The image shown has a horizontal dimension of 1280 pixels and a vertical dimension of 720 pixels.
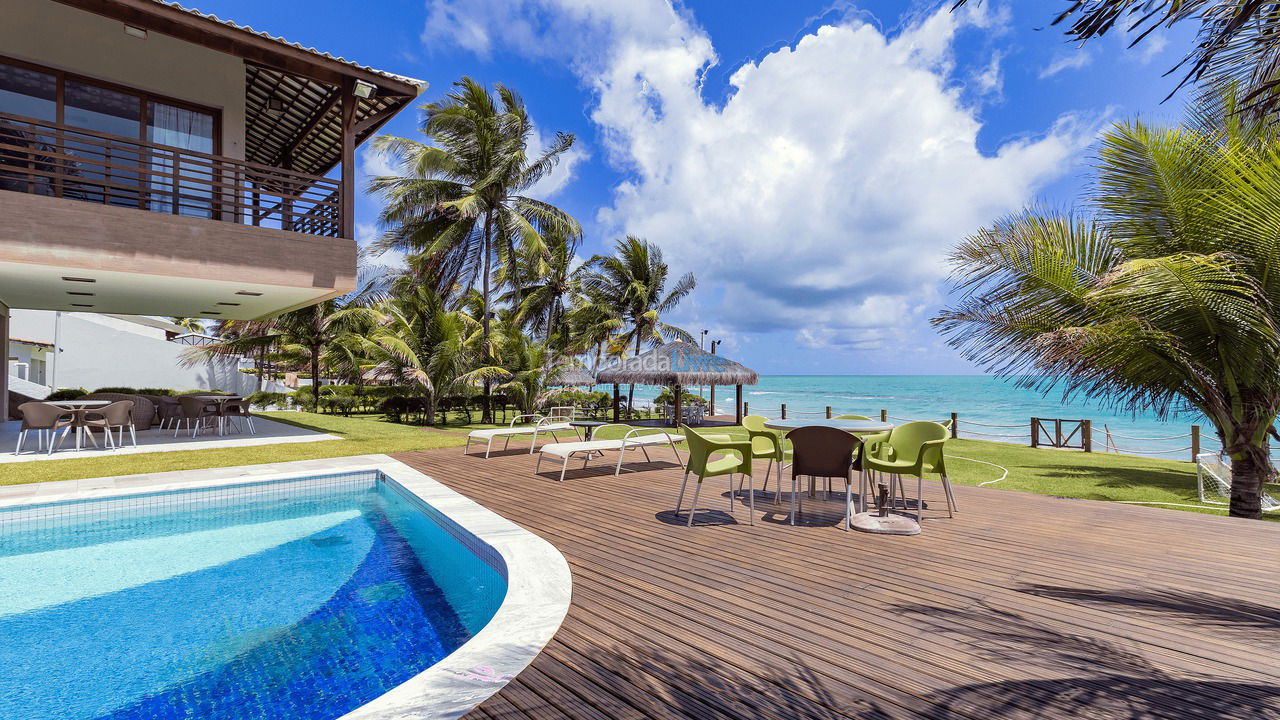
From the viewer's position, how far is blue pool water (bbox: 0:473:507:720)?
9.64ft

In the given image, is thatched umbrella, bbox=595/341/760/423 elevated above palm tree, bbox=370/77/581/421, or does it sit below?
below

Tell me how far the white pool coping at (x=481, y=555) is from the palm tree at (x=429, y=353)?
7.66m

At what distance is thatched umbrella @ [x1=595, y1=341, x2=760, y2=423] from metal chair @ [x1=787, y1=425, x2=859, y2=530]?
450 inches

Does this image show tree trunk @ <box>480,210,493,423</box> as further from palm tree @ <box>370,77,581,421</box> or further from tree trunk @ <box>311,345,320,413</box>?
tree trunk @ <box>311,345,320,413</box>

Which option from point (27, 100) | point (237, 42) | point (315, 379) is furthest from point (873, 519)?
point (315, 379)

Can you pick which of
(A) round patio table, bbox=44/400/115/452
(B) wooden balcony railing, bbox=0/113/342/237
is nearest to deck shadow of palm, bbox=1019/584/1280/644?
(B) wooden balcony railing, bbox=0/113/342/237

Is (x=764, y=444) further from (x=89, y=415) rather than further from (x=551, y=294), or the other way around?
(x=551, y=294)

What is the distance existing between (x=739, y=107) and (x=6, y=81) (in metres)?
16.1

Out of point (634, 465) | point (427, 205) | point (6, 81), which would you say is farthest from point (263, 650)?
point (427, 205)

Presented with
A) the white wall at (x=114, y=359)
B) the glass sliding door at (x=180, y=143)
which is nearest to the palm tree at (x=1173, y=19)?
the glass sliding door at (x=180, y=143)

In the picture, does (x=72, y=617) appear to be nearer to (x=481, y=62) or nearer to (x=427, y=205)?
(x=427, y=205)

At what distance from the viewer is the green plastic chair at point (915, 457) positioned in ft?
15.1

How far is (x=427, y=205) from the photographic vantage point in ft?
57.7

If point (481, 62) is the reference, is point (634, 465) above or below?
below
